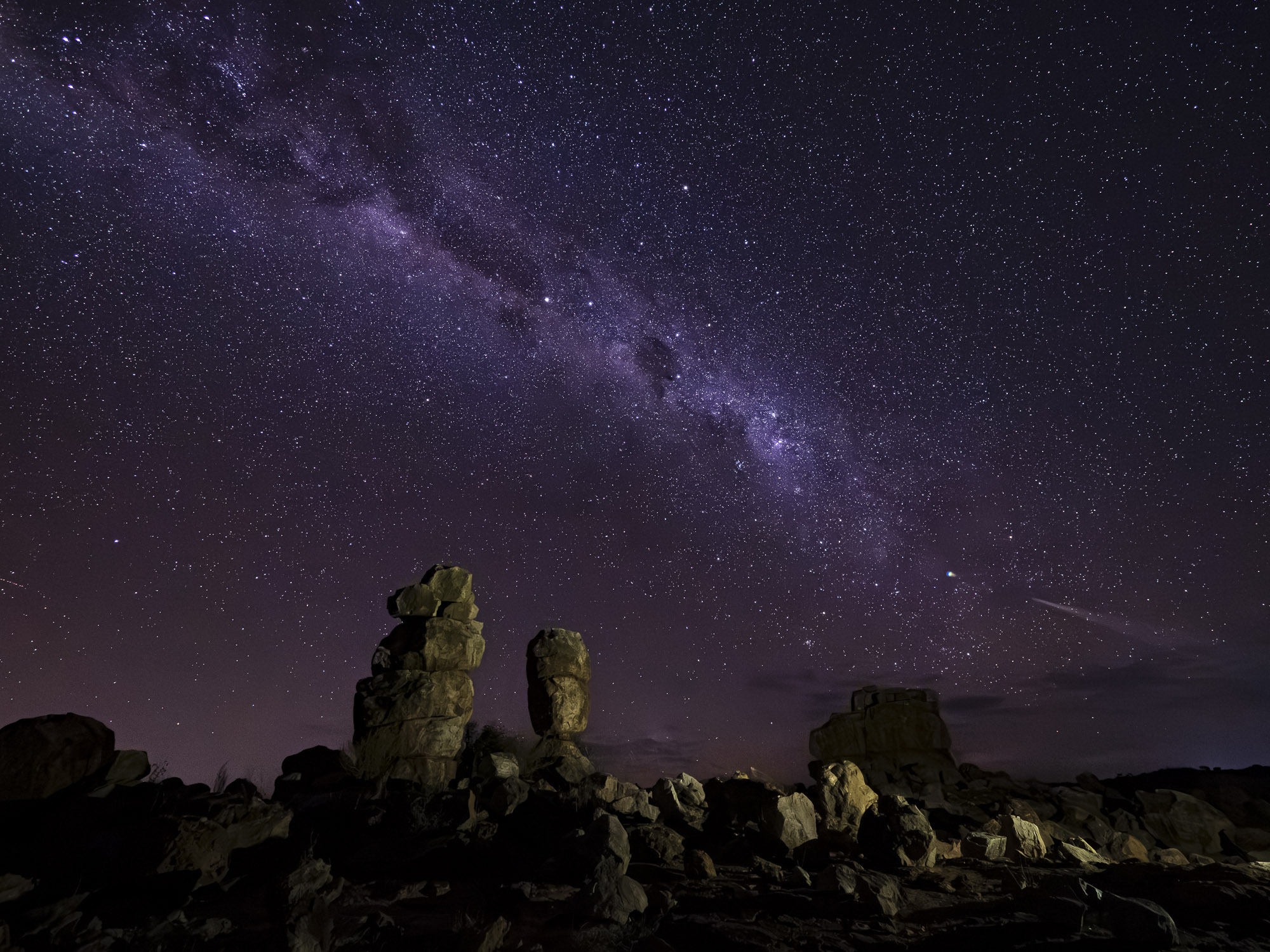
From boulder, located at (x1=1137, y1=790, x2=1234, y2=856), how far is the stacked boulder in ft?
67.2

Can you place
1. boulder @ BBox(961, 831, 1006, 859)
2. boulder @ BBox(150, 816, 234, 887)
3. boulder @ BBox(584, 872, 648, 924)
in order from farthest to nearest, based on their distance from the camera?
boulder @ BBox(961, 831, 1006, 859) → boulder @ BBox(150, 816, 234, 887) → boulder @ BBox(584, 872, 648, 924)

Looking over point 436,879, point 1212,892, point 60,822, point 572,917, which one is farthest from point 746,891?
point 60,822

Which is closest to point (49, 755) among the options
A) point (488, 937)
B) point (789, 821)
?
point (488, 937)

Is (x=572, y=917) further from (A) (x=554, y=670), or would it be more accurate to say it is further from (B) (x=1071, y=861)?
(A) (x=554, y=670)

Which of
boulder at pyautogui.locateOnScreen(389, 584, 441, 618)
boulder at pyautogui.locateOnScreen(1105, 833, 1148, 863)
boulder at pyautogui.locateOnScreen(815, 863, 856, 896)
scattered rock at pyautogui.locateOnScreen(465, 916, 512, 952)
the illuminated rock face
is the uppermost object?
boulder at pyautogui.locateOnScreen(389, 584, 441, 618)

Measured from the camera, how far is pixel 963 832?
1404 centimetres

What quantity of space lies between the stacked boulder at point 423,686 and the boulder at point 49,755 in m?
6.02

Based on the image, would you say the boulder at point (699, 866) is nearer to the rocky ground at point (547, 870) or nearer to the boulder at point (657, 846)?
the rocky ground at point (547, 870)

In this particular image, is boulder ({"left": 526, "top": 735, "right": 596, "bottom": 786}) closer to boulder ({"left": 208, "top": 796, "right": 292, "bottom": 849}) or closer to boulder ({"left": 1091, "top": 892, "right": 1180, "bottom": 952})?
boulder ({"left": 208, "top": 796, "right": 292, "bottom": 849})

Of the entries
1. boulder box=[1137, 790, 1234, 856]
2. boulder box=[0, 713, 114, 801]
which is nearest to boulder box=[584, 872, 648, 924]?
boulder box=[0, 713, 114, 801]

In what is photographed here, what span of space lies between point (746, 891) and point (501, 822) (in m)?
5.53

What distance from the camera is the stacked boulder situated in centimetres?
1658

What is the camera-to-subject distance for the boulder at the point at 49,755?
1017 cm

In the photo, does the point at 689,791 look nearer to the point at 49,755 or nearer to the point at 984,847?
the point at 984,847
